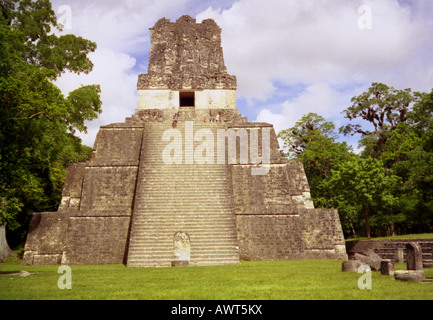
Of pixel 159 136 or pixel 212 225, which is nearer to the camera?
pixel 212 225

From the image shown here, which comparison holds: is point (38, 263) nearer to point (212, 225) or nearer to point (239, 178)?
point (212, 225)

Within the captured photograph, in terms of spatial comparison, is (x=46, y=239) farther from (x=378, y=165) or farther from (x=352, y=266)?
(x=378, y=165)

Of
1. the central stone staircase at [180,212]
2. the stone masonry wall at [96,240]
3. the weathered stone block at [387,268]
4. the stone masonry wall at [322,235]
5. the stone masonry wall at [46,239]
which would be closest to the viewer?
the weathered stone block at [387,268]

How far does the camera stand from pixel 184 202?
12.8m

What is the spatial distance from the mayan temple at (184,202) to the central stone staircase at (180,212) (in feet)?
0.10

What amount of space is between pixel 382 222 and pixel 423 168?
15.4 feet

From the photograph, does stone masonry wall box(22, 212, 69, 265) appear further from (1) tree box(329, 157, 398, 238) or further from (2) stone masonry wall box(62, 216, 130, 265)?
(1) tree box(329, 157, 398, 238)

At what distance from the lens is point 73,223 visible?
40.9ft

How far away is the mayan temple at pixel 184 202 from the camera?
11.7 m

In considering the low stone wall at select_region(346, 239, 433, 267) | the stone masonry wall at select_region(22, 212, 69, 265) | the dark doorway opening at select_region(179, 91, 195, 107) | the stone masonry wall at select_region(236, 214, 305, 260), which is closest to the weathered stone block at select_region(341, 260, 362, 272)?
the low stone wall at select_region(346, 239, 433, 267)

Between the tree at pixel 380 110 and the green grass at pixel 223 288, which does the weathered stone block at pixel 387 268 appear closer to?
the green grass at pixel 223 288

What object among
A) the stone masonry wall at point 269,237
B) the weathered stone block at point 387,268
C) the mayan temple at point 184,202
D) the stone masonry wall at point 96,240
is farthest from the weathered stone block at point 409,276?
the stone masonry wall at point 96,240
